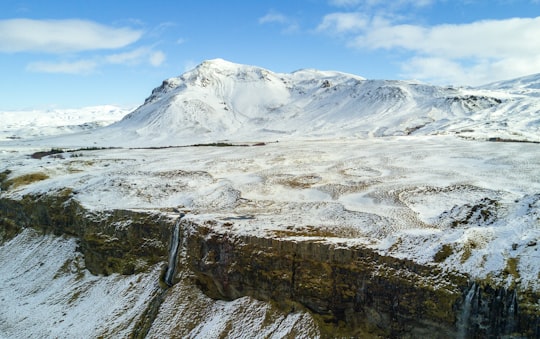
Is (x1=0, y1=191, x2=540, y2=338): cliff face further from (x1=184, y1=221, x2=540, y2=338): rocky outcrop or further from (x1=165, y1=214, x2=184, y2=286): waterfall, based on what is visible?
(x1=165, y1=214, x2=184, y2=286): waterfall

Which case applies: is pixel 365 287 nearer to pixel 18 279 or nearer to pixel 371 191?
pixel 371 191

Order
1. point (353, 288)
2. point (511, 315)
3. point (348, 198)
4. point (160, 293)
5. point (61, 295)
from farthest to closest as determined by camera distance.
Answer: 1. point (348, 198)
2. point (61, 295)
3. point (160, 293)
4. point (353, 288)
5. point (511, 315)

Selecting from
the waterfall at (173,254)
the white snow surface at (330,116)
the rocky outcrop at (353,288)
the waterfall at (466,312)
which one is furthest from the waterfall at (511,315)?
the white snow surface at (330,116)

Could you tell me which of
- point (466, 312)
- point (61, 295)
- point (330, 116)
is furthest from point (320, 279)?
point (330, 116)

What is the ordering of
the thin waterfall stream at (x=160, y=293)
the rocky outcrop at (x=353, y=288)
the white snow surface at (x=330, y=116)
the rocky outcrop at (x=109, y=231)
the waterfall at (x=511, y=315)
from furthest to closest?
the white snow surface at (x=330, y=116) → the rocky outcrop at (x=109, y=231) → the thin waterfall stream at (x=160, y=293) → the rocky outcrop at (x=353, y=288) → the waterfall at (x=511, y=315)

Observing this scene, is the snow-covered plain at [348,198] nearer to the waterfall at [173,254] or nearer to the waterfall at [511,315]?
the waterfall at [511,315]

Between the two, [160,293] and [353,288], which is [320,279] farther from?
[160,293]
